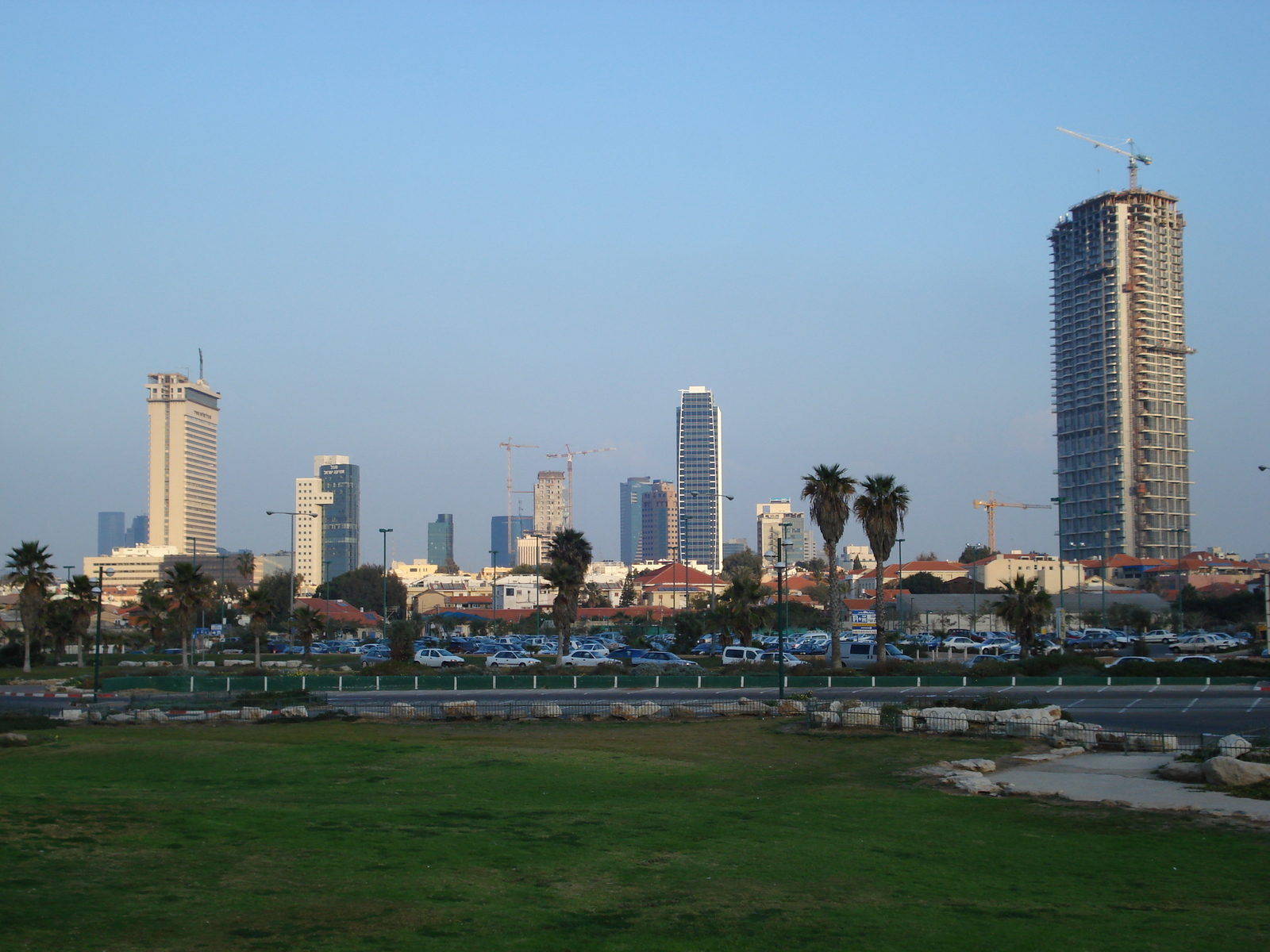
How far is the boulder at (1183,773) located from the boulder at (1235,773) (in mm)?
375

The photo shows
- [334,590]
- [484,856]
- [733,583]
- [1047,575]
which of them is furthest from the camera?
[334,590]

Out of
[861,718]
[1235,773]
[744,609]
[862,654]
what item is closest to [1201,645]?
[862,654]

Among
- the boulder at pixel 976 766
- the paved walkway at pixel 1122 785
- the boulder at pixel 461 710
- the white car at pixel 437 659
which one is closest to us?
the paved walkway at pixel 1122 785

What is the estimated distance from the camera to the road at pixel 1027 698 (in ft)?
113

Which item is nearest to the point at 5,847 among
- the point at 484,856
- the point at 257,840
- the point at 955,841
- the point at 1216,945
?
the point at 257,840

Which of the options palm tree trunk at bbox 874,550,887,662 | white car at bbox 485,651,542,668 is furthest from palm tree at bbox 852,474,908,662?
white car at bbox 485,651,542,668

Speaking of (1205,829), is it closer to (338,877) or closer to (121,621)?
(338,877)

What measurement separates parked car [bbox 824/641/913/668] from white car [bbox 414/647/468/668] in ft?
70.3

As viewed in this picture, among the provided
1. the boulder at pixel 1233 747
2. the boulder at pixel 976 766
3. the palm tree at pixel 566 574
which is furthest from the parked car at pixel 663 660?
the boulder at pixel 1233 747

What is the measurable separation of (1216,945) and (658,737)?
20.5 m

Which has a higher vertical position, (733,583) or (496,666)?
(733,583)

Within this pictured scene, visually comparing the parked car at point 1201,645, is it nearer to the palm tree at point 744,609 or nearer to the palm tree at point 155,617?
the palm tree at point 744,609

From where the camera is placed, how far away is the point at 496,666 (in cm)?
6256

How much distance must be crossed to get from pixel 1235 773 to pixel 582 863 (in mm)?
13065
